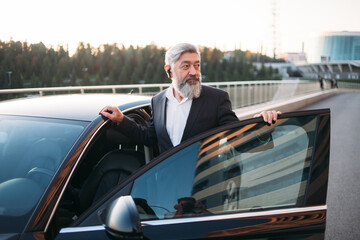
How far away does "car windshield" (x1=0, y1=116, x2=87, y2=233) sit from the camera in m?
1.88

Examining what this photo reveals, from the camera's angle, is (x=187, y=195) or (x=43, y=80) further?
(x=43, y=80)

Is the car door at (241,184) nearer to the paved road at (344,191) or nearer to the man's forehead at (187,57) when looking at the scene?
the man's forehead at (187,57)

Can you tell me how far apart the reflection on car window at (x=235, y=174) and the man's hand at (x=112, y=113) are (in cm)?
75

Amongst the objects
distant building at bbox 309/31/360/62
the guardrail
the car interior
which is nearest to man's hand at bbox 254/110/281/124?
the car interior

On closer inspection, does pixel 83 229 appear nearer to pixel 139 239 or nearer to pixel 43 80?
pixel 139 239

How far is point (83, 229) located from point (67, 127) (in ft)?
2.33

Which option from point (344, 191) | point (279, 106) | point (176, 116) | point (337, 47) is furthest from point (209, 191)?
point (337, 47)

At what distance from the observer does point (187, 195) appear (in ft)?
5.75

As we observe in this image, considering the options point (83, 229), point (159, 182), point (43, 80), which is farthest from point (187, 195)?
point (43, 80)

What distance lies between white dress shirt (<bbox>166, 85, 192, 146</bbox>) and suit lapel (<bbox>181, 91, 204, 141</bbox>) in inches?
2.5

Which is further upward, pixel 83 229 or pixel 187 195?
A: pixel 187 195

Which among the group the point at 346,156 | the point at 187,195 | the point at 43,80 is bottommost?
the point at 346,156

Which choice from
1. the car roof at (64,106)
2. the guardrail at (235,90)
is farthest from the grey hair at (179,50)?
the guardrail at (235,90)

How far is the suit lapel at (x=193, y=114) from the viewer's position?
8.30 feet
